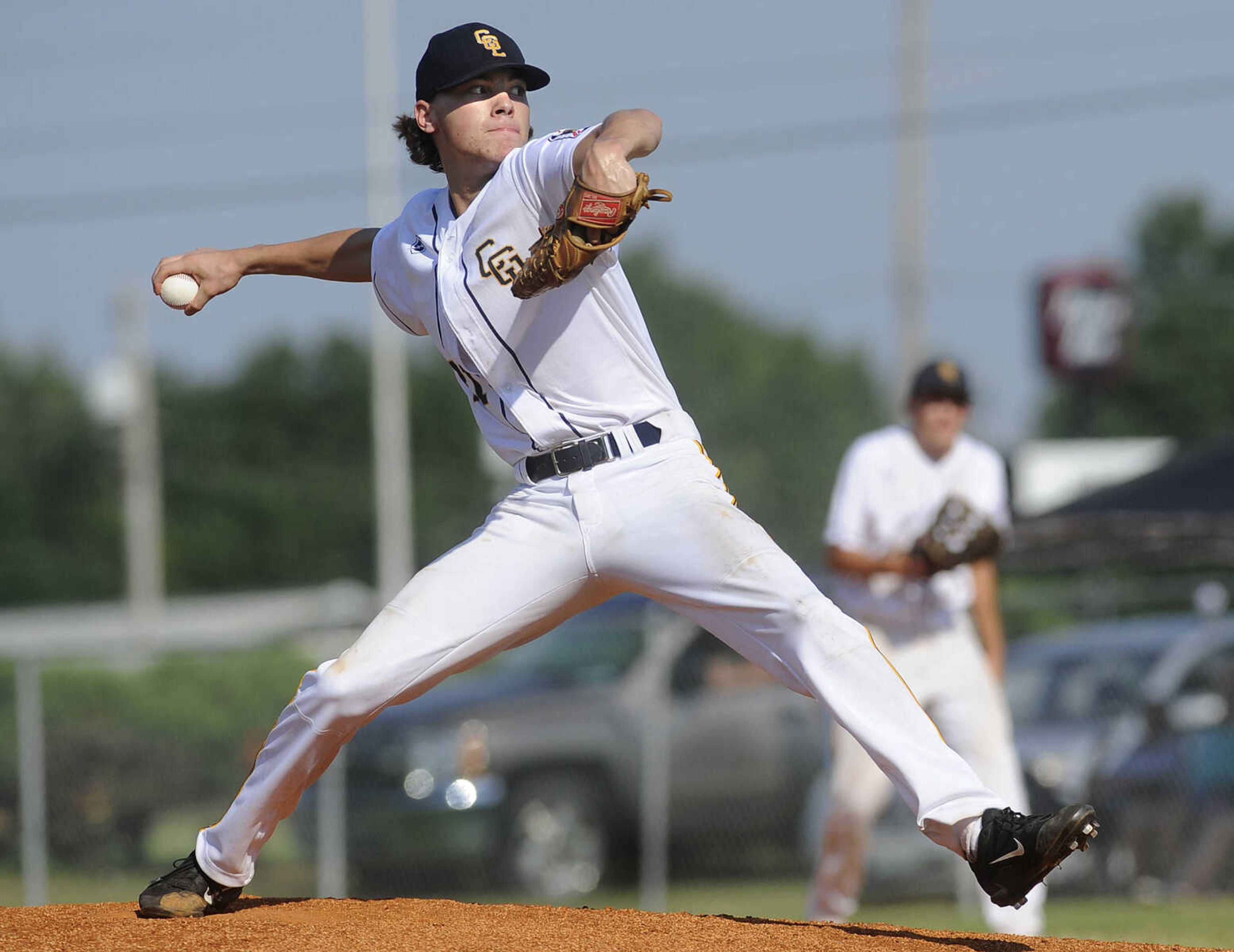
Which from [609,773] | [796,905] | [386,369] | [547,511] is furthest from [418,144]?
[386,369]

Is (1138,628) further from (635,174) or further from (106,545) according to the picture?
(106,545)

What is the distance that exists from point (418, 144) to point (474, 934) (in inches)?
89.4

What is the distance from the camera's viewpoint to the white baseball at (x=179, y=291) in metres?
5.00

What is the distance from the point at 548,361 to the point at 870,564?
2958 mm

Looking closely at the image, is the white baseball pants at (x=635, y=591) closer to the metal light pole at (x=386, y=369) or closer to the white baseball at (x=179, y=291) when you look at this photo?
the white baseball at (x=179, y=291)

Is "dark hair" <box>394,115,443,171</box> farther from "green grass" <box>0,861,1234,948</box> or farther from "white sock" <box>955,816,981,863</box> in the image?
"green grass" <box>0,861,1234,948</box>

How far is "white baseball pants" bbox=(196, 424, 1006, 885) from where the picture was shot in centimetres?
441

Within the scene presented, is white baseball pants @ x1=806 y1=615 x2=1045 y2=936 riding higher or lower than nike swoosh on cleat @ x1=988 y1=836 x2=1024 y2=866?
lower

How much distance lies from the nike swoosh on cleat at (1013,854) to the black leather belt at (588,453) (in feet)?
4.40

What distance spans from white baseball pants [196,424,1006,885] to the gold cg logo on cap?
1.08 metres

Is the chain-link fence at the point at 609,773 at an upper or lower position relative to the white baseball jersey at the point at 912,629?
lower

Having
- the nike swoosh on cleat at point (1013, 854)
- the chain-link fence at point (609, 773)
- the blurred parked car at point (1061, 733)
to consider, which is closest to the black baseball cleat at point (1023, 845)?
the nike swoosh on cleat at point (1013, 854)

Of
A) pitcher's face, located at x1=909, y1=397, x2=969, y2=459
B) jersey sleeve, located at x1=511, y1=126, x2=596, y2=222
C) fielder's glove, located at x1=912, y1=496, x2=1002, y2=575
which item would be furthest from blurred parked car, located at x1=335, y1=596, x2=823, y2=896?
jersey sleeve, located at x1=511, y1=126, x2=596, y2=222

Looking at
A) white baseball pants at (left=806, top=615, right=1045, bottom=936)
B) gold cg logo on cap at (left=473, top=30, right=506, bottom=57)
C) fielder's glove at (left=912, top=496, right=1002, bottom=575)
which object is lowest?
white baseball pants at (left=806, top=615, right=1045, bottom=936)
